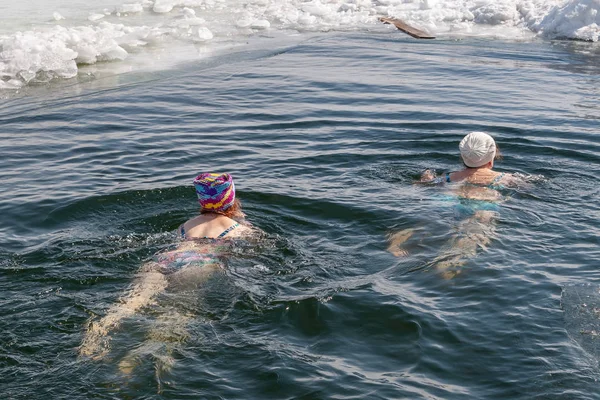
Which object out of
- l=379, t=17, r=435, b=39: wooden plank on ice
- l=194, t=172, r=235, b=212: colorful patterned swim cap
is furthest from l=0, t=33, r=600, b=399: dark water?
l=379, t=17, r=435, b=39: wooden plank on ice

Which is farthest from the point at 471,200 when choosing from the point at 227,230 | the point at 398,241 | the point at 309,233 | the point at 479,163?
the point at 227,230

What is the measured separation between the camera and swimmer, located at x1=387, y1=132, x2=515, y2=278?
25.7ft

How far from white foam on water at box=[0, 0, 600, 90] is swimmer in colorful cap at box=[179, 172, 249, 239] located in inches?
328

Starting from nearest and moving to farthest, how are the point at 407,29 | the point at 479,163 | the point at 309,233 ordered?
the point at 309,233 < the point at 479,163 < the point at 407,29

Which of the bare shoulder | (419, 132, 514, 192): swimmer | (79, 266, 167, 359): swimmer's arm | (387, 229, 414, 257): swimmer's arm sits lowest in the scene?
(79, 266, 167, 359): swimmer's arm

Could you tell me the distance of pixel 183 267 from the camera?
7.33 metres

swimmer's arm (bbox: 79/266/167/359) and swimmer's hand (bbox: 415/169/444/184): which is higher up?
swimmer's hand (bbox: 415/169/444/184)

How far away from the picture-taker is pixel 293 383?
5637 mm

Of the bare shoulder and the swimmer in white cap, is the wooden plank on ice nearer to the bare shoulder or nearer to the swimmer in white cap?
the swimmer in white cap

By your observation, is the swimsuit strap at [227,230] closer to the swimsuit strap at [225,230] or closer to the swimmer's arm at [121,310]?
the swimsuit strap at [225,230]

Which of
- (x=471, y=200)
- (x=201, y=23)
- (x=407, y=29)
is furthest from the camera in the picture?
(x=201, y=23)

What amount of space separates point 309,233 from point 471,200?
1875mm

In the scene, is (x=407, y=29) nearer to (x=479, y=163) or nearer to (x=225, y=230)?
(x=479, y=163)

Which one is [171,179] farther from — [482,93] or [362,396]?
[482,93]
